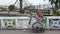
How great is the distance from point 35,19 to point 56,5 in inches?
71.9

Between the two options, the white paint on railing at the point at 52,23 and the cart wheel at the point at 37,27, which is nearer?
the cart wheel at the point at 37,27

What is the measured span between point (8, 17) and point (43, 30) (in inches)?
87.6

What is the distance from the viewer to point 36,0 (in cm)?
1163

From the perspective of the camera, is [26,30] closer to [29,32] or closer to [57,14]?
[29,32]

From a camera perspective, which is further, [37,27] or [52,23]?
[52,23]

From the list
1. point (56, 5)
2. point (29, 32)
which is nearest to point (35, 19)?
point (29, 32)

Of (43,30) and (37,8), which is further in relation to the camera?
Result: (37,8)

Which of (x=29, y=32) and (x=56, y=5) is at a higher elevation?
(x=56, y=5)

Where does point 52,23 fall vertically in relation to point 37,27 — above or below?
above

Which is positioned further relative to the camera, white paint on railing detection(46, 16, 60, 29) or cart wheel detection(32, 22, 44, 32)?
white paint on railing detection(46, 16, 60, 29)

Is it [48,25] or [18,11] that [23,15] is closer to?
[18,11]

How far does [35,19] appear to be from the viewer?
35.4ft

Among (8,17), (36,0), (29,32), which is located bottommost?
(29,32)

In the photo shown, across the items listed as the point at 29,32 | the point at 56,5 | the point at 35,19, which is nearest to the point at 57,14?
the point at 56,5
